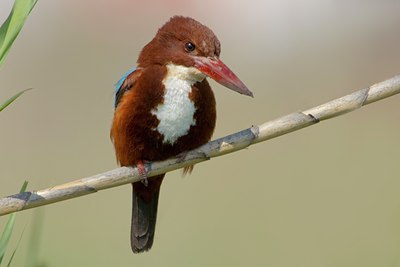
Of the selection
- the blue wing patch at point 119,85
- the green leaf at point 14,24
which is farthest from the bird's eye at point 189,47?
the green leaf at point 14,24

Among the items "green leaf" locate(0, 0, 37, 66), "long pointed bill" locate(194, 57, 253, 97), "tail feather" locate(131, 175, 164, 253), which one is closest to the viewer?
"green leaf" locate(0, 0, 37, 66)

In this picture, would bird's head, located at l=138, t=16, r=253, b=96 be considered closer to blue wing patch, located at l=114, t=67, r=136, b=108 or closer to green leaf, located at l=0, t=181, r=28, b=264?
blue wing patch, located at l=114, t=67, r=136, b=108

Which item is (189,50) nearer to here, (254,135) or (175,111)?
(175,111)

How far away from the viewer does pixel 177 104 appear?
1.11 metres

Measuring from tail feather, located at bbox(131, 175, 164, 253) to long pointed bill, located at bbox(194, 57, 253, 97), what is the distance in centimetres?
33

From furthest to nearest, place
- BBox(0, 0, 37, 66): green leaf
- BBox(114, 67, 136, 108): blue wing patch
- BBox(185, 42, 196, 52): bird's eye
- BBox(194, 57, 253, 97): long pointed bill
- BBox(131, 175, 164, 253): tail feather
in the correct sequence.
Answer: BBox(131, 175, 164, 253): tail feather < BBox(114, 67, 136, 108): blue wing patch < BBox(185, 42, 196, 52): bird's eye < BBox(194, 57, 253, 97): long pointed bill < BBox(0, 0, 37, 66): green leaf

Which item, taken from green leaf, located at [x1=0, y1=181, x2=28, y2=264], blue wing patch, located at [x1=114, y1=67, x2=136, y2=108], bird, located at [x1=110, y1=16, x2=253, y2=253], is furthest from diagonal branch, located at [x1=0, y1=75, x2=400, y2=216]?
blue wing patch, located at [x1=114, y1=67, x2=136, y2=108]

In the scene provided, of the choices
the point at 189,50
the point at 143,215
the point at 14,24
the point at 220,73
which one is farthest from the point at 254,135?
the point at 143,215

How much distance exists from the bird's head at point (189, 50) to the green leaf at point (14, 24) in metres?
0.30

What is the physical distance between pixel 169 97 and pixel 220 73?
132 millimetres

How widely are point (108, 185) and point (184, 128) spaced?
25 centimetres

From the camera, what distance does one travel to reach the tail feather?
4.33ft

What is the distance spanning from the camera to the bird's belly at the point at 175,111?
1.10 meters

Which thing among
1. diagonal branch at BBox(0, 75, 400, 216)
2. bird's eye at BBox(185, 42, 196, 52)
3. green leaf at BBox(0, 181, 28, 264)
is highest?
bird's eye at BBox(185, 42, 196, 52)
